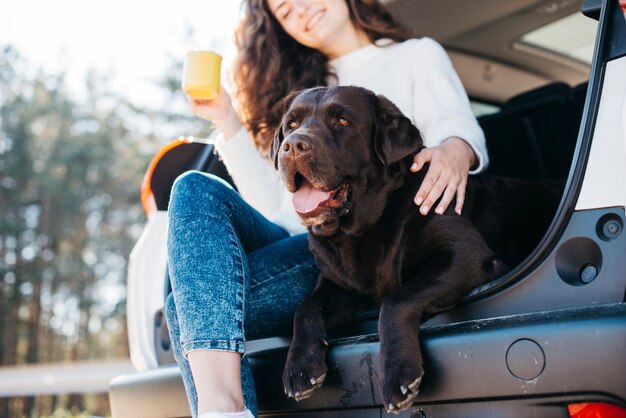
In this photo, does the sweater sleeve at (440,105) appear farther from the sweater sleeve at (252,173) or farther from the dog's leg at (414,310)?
the sweater sleeve at (252,173)

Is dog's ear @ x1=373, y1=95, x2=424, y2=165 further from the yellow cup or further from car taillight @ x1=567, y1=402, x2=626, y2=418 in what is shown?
car taillight @ x1=567, y1=402, x2=626, y2=418

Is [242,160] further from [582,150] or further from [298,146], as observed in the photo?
[582,150]

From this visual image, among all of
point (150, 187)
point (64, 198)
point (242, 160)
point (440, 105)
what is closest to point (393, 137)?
point (440, 105)

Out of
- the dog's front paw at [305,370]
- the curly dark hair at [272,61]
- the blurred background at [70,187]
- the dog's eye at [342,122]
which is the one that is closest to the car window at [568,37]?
the curly dark hair at [272,61]

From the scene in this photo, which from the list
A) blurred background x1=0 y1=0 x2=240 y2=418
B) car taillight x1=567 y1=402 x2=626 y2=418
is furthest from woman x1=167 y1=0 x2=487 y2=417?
blurred background x1=0 y1=0 x2=240 y2=418

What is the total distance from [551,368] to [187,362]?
3.87 ft

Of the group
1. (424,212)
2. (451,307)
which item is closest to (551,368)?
(451,307)

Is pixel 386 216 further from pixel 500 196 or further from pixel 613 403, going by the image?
pixel 613 403

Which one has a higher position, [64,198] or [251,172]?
[64,198]

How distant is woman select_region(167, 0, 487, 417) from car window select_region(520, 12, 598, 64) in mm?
890

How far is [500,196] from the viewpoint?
2693 millimetres

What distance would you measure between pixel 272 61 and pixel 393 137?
1.24 meters

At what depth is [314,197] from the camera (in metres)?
2.29

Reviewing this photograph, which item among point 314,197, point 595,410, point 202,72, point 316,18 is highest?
point 316,18
